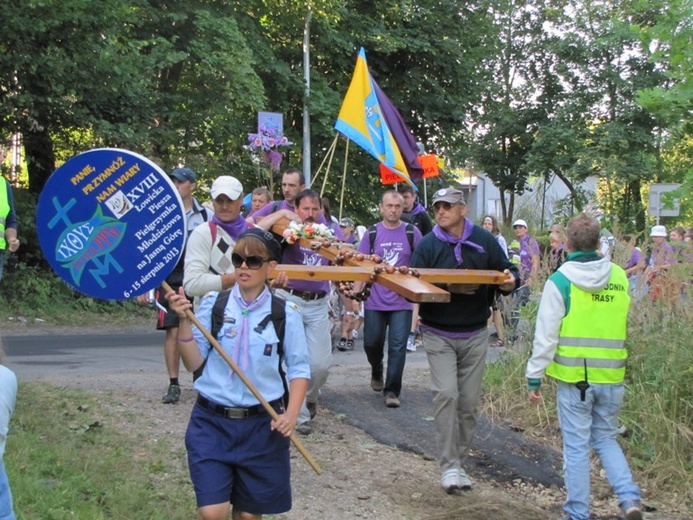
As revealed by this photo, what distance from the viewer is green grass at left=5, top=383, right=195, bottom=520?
16.9 feet

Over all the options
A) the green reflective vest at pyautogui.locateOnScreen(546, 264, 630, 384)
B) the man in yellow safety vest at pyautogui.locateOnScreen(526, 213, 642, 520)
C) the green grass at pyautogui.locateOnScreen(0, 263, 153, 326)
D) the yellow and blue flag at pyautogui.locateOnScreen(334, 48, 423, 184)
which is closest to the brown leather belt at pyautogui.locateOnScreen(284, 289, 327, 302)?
the man in yellow safety vest at pyautogui.locateOnScreen(526, 213, 642, 520)

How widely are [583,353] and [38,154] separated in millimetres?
13869

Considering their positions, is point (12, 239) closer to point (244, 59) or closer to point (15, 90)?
point (15, 90)

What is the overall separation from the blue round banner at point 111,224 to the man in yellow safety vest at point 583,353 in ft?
8.25

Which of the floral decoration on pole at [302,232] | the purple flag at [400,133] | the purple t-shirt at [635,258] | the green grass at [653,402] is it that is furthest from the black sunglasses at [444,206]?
the purple flag at [400,133]

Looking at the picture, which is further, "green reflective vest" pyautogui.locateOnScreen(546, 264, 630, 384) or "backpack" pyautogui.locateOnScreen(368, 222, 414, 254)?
"backpack" pyautogui.locateOnScreen(368, 222, 414, 254)

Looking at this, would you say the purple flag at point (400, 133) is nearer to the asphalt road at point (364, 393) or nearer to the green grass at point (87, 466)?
the asphalt road at point (364, 393)

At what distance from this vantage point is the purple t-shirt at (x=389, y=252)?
8414 millimetres

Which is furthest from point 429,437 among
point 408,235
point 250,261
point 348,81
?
point 348,81

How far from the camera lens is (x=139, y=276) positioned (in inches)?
171

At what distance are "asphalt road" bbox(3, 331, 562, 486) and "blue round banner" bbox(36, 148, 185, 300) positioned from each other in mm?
3605

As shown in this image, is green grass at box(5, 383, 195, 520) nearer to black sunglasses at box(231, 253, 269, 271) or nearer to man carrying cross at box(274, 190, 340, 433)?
man carrying cross at box(274, 190, 340, 433)

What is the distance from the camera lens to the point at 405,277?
5.72 metres

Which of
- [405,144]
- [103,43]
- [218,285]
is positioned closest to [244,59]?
[103,43]
